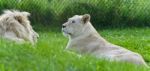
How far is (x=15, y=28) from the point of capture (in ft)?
25.3

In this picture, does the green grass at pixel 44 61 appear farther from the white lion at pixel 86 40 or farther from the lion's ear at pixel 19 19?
the white lion at pixel 86 40

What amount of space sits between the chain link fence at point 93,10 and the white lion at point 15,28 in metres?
8.30

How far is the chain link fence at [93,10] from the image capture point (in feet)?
54.4

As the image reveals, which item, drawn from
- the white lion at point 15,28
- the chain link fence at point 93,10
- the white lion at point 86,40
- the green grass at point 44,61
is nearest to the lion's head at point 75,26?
the white lion at point 86,40

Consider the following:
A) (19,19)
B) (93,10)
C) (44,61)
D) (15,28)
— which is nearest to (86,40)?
(19,19)

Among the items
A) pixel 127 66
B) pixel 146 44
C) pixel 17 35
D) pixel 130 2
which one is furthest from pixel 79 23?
pixel 130 2

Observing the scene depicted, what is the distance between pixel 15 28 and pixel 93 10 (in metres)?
9.40

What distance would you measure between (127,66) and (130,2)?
11.1 m

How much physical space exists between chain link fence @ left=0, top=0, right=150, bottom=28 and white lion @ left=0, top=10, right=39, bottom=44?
8.30 m

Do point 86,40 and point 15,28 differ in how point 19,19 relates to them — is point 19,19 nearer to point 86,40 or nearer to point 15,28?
point 15,28

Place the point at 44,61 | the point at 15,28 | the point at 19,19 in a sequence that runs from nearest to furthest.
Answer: the point at 44,61 < the point at 15,28 < the point at 19,19

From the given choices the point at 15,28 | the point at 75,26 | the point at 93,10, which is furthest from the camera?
the point at 93,10

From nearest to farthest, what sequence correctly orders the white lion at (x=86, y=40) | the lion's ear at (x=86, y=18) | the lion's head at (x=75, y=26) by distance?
the white lion at (x=86, y=40)
the lion's ear at (x=86, y=18)
the lion's head at (x=75, y=26)

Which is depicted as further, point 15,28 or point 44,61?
point 15,28
